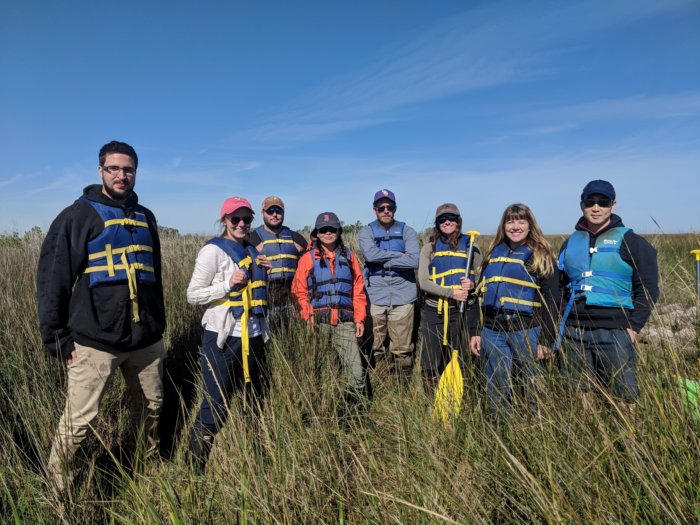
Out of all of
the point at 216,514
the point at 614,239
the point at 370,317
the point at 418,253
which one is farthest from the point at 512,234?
the point at 216,514

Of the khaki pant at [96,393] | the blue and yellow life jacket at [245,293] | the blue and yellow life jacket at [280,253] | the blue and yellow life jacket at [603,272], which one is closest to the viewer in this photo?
the khaki pant at [96,393]

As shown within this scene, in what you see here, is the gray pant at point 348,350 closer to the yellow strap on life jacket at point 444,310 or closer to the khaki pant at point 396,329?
the khaki pant at point 396,329

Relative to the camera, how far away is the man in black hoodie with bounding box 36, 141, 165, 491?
2.85m

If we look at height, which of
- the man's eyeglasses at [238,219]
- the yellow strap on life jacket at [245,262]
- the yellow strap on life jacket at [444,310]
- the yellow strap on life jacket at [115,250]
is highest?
the man's eyeglasses at [238,219]

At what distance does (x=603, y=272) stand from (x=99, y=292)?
3741 millimetres

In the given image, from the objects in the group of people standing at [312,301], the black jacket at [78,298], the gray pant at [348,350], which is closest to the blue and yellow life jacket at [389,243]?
the group of people standing at [312,301]

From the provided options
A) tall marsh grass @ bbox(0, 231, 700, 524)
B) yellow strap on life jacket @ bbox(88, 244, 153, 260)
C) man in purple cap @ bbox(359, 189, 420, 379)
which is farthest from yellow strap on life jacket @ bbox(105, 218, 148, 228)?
man in purple cap @ bbox(359, 189, 420, 379)

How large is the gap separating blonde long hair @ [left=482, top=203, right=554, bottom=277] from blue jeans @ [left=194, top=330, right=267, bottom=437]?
2181mm

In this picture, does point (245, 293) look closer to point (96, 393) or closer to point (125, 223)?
point (125, 223)

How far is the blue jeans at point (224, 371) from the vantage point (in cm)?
337

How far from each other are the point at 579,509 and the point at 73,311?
309 cm

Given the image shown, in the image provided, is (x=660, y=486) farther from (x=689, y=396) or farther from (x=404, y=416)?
(x=404, y=416)

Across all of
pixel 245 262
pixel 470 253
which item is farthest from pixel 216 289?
pixel 470 253

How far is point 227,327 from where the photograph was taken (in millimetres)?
3471
